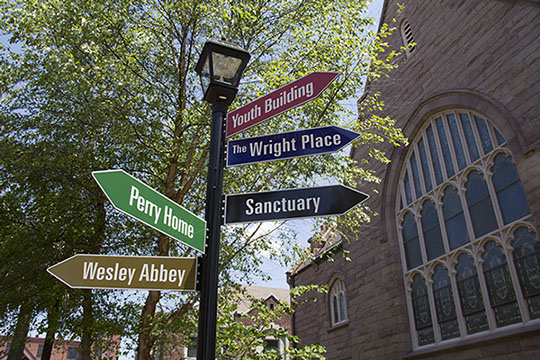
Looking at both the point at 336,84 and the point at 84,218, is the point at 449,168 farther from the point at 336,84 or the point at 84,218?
the point at 84,218

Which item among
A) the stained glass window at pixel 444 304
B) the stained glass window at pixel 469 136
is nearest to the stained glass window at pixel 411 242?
the stained glass window at pixel 444 304

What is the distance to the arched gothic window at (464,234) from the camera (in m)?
8.42

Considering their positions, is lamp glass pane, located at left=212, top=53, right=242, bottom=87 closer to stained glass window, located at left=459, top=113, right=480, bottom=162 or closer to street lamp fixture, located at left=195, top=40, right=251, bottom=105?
street lamp fixture, located at left=195, top=40, right=251, bottom=105

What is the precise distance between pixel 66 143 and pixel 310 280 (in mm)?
14302

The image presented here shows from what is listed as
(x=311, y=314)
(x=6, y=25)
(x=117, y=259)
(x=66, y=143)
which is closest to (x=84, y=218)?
(x=66, y=143)

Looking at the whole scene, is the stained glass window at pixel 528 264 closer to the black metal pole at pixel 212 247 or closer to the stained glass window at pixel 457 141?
the stained glass window at pixel 457 141

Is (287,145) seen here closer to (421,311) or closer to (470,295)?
(470,295)

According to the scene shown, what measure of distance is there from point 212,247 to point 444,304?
9.00m

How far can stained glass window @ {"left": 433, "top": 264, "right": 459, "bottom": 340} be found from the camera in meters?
9.93

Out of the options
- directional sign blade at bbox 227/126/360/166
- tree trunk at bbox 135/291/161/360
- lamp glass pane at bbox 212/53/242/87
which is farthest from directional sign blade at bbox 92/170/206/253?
tree trunk at bbox 135/291/161/360

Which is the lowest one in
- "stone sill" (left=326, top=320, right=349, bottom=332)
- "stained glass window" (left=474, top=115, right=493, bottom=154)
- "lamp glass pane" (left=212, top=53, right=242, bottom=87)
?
"stone sill" (left=326, top=320, right=349, bottom=332)

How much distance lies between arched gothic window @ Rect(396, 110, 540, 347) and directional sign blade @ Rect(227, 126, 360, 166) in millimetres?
6607

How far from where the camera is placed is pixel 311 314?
18.3 m

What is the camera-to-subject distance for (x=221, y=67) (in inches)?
Result: 151
